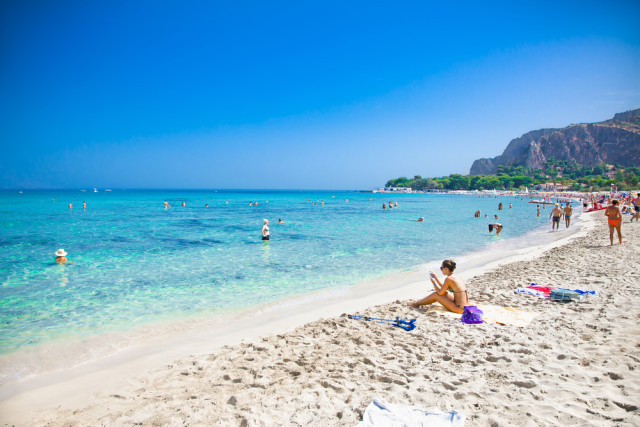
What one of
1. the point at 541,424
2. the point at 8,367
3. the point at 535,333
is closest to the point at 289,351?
Result: the point at 541,424

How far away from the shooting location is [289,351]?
523 centimetres

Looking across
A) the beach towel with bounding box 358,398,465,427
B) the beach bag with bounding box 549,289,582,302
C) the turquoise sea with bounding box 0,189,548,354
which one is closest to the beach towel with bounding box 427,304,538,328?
the beach bag with bounding box 549,289,582,302

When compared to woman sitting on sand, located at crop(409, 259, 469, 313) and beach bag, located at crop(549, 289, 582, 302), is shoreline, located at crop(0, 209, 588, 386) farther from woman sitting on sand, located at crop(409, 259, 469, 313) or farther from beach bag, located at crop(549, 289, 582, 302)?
beach bag, located at crop(549, 289, 582, 302)

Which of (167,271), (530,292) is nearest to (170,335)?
(167,271)

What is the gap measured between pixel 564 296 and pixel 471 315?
273 cm

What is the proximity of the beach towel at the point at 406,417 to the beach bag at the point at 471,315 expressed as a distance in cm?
315

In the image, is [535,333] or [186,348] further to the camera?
[186,348]

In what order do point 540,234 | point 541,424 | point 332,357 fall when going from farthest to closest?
point 540,234 → point 332,357 → point 541,424

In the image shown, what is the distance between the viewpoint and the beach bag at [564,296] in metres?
7.11

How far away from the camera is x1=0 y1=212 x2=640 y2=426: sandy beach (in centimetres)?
346

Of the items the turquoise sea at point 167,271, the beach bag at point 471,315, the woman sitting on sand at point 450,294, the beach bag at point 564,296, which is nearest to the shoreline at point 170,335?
the turquoise sea at point 167,271

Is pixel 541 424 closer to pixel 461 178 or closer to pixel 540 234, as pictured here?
pixel 540 234

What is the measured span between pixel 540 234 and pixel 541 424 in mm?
23839

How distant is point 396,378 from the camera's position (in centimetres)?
411
